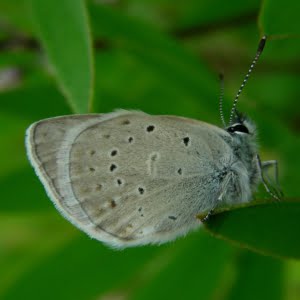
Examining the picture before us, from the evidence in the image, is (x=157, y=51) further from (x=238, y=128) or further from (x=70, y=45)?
(x=70, y=45)

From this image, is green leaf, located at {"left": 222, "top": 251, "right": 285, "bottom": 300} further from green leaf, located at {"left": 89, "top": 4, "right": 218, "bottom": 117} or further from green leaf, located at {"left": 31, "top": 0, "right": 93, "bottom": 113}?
green leaf, located at {"left": 31, "top": 0, "right": 93, "bottom": 113}

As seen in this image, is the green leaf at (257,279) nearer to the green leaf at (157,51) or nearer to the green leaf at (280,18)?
the green leaf at (157,51)

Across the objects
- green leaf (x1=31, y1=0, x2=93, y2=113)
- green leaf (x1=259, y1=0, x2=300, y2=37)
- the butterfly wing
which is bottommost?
the butterfly wing

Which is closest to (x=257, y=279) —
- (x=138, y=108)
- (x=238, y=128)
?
(x=238, y=128)

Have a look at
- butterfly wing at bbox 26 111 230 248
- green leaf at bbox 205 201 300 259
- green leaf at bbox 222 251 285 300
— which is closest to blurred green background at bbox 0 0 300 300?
green leaf at bbox 222 251 285 300

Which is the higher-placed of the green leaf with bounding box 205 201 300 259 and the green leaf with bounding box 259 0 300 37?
the green leaf with bounding box 259 0 300 37

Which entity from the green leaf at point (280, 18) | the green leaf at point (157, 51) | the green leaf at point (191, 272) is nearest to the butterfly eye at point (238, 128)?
the green leaf at point (157, 51)
